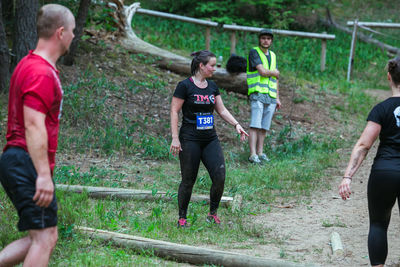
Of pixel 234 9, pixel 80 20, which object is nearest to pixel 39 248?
pixel 80 20

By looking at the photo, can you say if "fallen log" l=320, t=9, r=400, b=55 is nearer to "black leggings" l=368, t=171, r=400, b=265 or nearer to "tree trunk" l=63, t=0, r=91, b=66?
"tree trunk" l=63, t=0, r=91, b=66

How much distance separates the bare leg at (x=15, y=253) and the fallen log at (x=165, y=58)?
9.47 m

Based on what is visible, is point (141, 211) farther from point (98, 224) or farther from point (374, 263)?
point (374, 263)

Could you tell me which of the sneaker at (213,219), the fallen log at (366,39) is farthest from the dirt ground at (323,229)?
the fallen log at (366,39)

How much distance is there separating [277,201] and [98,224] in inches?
111

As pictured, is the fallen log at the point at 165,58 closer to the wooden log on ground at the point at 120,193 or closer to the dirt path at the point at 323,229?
the dirt path at the point at 323,229

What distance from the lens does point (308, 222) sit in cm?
609

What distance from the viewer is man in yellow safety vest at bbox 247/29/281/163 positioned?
8688mm

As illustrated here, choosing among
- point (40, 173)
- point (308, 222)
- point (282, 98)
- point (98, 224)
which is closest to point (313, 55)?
point (282, 98)

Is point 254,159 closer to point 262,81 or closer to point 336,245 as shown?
point 262,81

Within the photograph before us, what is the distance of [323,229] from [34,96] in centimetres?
407

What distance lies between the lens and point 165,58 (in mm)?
12945

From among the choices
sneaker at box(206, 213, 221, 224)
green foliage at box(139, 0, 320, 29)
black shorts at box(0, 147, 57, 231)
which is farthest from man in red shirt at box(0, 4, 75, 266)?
green foliage at box(139, 0, 320, 29)

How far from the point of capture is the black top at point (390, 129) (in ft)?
12.4
